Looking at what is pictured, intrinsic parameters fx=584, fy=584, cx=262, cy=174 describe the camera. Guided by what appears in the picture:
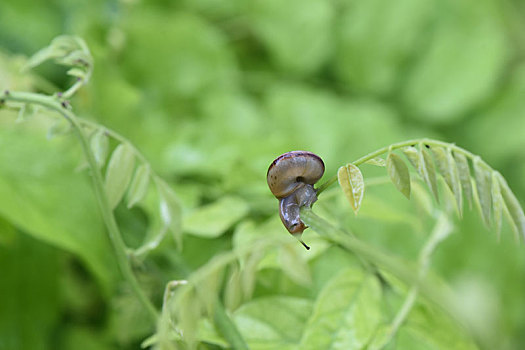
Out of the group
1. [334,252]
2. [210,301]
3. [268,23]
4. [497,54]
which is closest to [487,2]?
[497,54]

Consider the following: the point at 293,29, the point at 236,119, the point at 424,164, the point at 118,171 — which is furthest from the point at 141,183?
the point at 293,29

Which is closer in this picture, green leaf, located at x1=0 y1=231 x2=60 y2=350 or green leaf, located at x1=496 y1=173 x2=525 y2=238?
green leaf, located at x1=496 y1=173 x2=525 y2=238

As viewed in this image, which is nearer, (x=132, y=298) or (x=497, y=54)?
(x=132, y=298)

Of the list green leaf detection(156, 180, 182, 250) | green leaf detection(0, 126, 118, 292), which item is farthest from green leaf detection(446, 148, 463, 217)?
green leaf detection(0, 126, 118, 292)

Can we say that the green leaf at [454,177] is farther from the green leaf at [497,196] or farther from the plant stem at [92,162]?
the plant stem at [92,162]

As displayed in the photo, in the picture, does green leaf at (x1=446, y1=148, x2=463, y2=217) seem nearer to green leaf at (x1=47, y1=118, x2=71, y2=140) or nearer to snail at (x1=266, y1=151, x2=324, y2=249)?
snail at (x1=266, y1=151, x2=324, y2=249)

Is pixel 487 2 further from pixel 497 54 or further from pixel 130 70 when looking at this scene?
→ pixel 130 70
